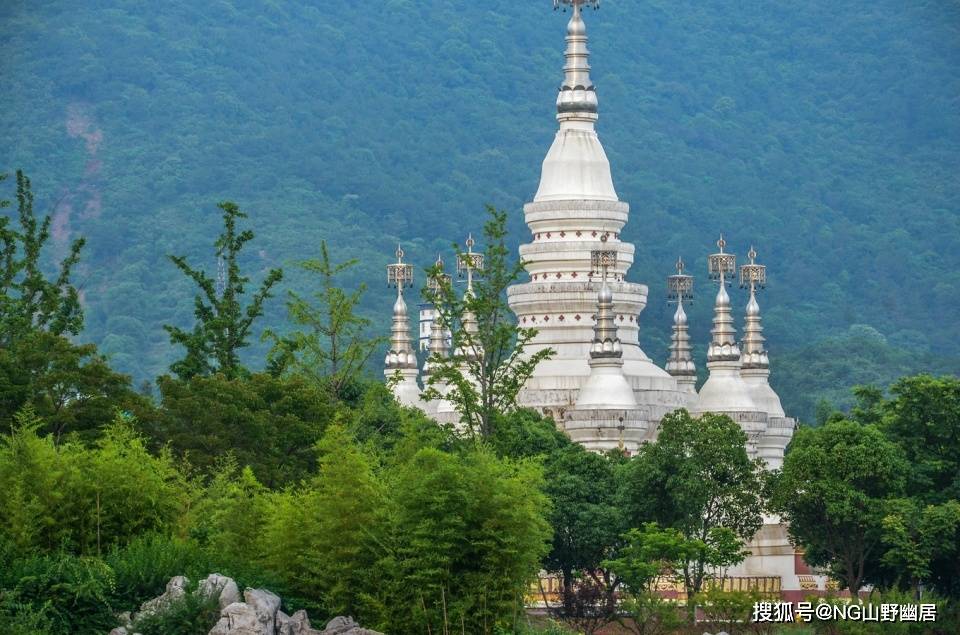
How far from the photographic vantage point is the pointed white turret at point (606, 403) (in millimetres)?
54781

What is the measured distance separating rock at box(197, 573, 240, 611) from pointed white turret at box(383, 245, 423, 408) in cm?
3740

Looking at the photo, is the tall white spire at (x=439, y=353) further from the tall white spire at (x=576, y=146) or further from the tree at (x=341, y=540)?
the tree at (x=341, y=540)

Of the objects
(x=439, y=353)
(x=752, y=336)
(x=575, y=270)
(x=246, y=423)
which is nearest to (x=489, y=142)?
(x=752, y=336)

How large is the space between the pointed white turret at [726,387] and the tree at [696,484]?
13.9m

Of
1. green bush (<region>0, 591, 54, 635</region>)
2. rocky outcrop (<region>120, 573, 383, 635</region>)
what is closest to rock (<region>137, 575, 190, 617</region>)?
rocky outcrop (<region>120, 573, 383, 635</region>)

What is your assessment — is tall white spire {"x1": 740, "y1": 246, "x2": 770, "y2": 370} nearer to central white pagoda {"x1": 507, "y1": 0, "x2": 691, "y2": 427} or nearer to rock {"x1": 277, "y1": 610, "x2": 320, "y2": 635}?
central white pagoda {"x1": 507, "y1": 0, "x2": 691, "y2": 427}

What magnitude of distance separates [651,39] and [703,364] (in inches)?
2020

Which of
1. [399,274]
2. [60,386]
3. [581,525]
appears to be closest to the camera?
[60,386]

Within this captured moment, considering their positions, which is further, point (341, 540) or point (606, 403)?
point (606, 403)

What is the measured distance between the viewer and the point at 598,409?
180ft

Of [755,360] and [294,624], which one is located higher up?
[755,360]

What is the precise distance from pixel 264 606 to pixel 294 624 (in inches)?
21.5

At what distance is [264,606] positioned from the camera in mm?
28984

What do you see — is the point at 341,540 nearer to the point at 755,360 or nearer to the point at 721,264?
the point at 721,264
